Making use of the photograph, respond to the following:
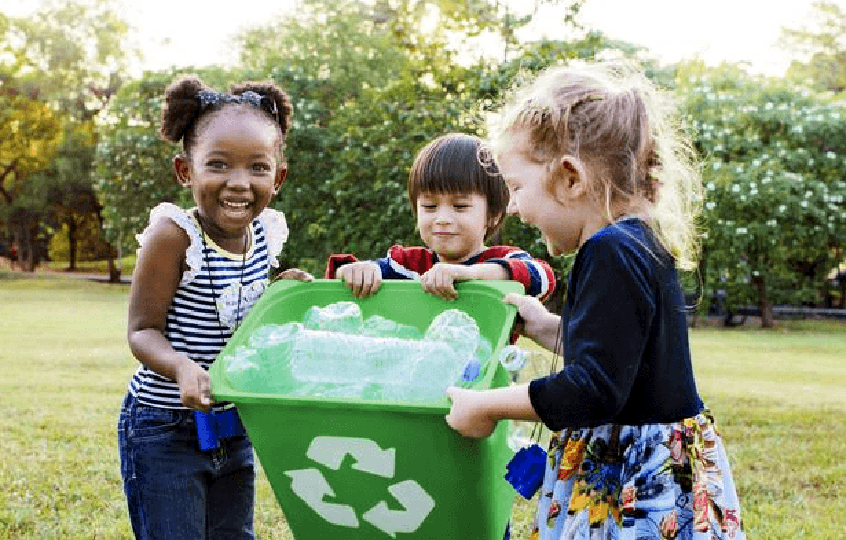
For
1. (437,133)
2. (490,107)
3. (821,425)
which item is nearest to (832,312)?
(437,133)

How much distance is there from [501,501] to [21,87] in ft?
109

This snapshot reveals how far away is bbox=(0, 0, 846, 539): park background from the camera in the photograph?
486 centimetres

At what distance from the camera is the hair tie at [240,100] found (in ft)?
7.74

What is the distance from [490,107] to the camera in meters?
2.56

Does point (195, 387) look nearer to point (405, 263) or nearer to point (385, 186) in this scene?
point (405, 263)

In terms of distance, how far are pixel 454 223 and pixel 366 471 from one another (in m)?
0.80

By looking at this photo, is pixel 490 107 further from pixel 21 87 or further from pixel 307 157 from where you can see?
pixel 21 87

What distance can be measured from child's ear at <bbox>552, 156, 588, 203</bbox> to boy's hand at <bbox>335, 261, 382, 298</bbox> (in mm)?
566

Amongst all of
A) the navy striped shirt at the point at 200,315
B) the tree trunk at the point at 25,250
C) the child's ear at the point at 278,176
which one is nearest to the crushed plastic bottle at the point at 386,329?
the navy striped shirt at the point at 200,315

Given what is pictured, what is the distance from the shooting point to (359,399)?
189 centimetres

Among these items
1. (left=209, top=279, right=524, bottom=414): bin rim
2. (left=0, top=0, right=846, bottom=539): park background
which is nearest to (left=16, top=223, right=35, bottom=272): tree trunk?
(left=0, top=0, right=846, bottom=539): park background

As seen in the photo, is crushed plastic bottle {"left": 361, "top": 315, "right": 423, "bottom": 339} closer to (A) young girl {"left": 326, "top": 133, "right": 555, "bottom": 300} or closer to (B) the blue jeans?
(A) young girl {"left": 326, "top": 133, "right": 555, "bottom": 300}

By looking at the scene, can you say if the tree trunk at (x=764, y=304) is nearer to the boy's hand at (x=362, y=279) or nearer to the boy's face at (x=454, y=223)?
the boy's face at (x=454, y=223)

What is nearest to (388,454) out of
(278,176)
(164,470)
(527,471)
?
(527,471)
